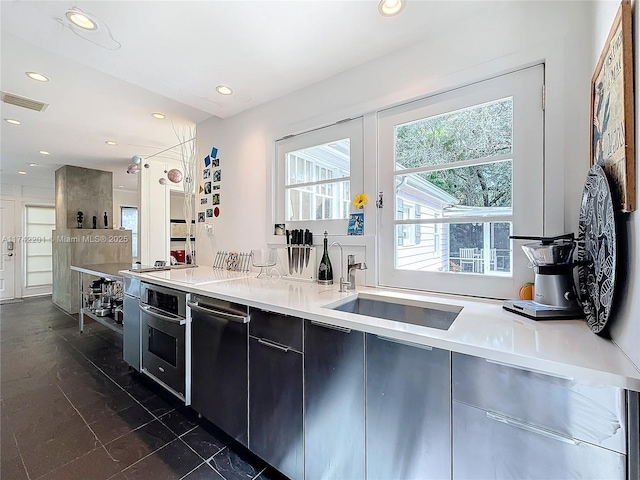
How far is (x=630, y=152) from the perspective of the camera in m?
0.75

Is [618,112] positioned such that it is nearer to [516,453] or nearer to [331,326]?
[516,453]

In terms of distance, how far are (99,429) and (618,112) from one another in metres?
2.89

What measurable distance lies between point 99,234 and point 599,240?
6.36 m

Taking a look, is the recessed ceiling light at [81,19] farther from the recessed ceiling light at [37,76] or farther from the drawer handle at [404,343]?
the drawer handle at [404,343]

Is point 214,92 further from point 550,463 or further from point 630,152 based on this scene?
point 550,463

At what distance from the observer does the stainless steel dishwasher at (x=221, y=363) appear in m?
1.47

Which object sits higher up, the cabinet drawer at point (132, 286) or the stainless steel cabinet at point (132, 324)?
the cabinet drawer at point (132, 286)

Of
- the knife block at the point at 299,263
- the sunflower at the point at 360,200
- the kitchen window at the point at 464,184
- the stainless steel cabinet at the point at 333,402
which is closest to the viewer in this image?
the stainless steel cabinet at the point at 333,402

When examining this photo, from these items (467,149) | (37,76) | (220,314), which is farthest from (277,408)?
(37,76)

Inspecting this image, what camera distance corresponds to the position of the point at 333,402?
3.75ft

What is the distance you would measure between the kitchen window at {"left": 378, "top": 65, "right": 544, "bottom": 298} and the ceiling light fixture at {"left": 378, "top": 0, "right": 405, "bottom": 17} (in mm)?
467

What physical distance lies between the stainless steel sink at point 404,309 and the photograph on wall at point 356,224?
0.44 meters

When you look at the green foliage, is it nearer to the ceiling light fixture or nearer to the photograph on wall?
the photograph on wall

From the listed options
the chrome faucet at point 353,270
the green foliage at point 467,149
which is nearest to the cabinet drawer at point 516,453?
the chrome faucet at point 353,270
